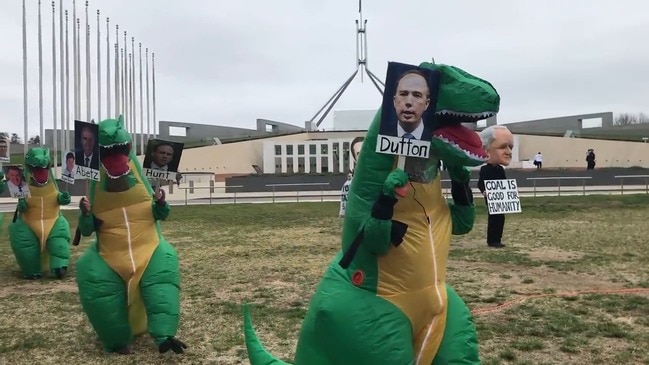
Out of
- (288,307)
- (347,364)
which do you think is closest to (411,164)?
(347,364)

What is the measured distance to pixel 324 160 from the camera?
152 feet

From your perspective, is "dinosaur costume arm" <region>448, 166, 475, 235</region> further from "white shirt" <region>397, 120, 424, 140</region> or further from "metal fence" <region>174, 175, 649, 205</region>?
"metal fence" <region>174, 175, 649, 205</region>

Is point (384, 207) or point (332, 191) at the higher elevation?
point (384, 207)

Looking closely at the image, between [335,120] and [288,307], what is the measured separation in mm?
60574

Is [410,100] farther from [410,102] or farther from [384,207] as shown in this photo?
[384,207]

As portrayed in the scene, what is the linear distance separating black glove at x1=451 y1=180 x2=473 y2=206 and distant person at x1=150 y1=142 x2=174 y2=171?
3.08m

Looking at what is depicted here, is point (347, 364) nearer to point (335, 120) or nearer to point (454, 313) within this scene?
point (454, 313)

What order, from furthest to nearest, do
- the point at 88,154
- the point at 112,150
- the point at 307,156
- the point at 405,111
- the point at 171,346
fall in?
1. the point at 307,156
2. the point at 112,150
3. the point at 88,154
4. the point at 171,346
5. the point at 405,111

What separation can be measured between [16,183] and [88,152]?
4.29 meters

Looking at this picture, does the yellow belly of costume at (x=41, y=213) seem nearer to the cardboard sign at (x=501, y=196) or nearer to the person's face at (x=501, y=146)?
the cardboard sign at (x=501, y=196)

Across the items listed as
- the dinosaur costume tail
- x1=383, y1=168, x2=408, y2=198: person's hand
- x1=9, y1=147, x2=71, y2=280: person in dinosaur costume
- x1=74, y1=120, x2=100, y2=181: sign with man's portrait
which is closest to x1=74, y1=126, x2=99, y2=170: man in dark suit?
x1=74, y1=120, x2=100, y2=181: sign with man's portrait

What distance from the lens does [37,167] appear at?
9047 millimetres

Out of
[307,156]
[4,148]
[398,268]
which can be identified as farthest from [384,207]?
[307,156]

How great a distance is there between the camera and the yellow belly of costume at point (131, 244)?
5.13 m
